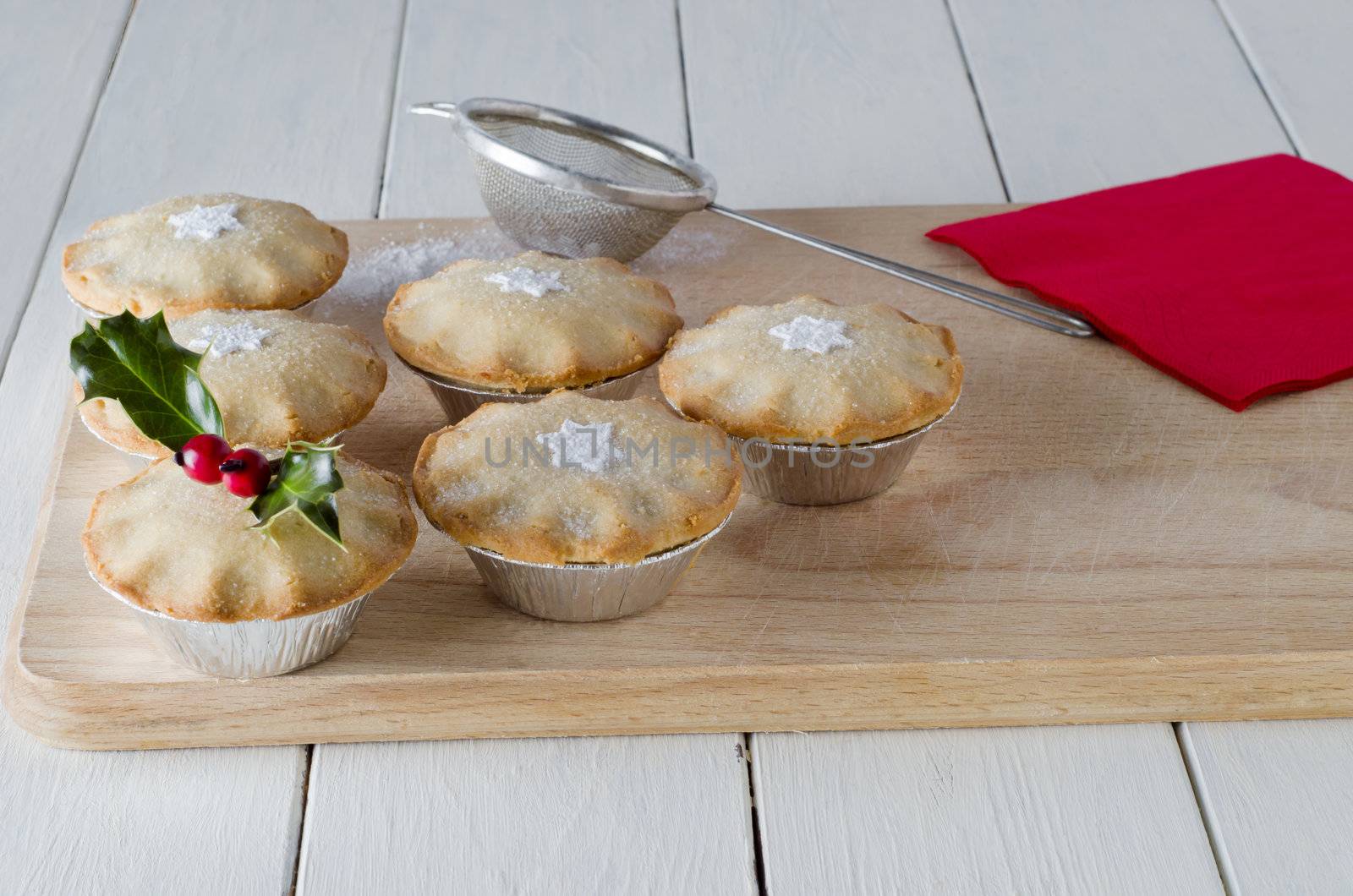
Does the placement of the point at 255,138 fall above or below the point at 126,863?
below

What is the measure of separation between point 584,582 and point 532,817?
0.29 m

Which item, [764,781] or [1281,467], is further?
[1281,467]

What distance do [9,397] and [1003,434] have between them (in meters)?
1.70

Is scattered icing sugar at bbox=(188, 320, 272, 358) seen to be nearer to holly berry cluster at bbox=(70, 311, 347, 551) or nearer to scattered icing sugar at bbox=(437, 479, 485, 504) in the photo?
holly berry cluster at bbox=(70, 311, 347, 551)

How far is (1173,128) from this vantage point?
140 inches

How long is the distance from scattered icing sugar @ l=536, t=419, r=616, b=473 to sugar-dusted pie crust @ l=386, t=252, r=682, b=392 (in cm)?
24

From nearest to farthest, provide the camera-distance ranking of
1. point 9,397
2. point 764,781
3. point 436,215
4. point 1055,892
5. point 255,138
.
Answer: point 1055,892
point 764,781
point 9,397
point 436,215
point 255,138

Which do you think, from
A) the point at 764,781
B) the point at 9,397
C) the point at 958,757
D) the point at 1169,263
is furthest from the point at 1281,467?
the point at 9,397

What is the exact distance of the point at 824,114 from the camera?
3.62 meters

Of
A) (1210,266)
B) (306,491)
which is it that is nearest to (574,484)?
(306,491)

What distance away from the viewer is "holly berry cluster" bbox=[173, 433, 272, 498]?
5.63ft

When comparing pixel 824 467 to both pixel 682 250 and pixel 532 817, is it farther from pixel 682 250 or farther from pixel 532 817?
pixel 682 250

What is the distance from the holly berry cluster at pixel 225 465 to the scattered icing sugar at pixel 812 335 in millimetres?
777

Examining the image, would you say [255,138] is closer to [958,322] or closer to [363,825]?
[958,322]
